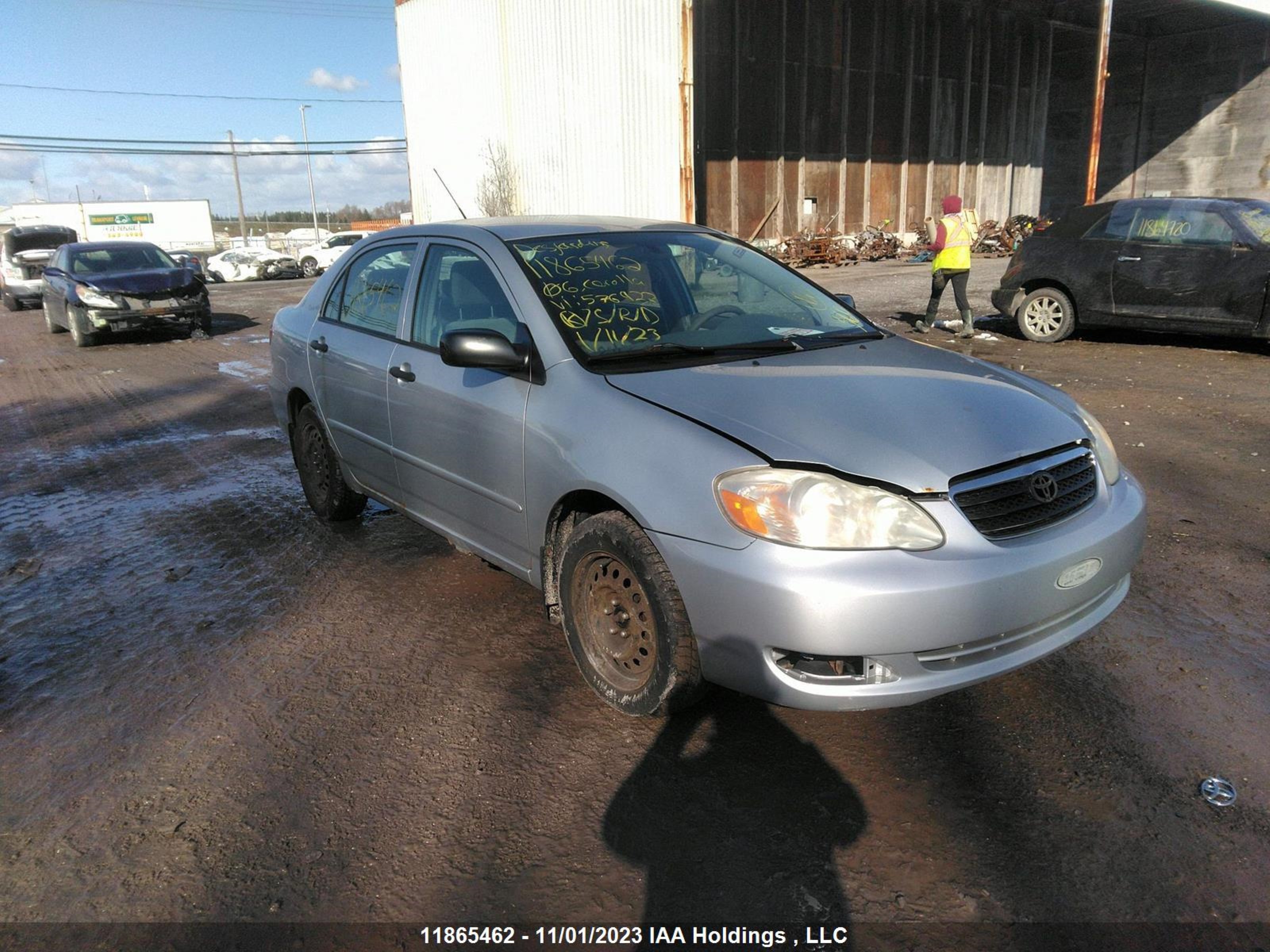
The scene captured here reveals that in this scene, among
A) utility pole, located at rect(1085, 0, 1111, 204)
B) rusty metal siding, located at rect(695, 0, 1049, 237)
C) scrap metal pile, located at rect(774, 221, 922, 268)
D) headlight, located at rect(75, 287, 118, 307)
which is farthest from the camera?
scrap metal pile, located at rect(774, 221, 922, 268)

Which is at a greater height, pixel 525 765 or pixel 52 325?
pixel 52 325

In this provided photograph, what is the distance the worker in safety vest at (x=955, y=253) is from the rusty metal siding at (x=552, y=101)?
992cm

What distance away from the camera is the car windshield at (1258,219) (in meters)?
8.99

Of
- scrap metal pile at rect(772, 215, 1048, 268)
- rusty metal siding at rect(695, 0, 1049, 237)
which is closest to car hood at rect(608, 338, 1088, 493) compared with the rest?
scrap metal pile at rect(772, 215, 1048, 268)

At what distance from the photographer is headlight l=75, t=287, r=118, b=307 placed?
1395cm

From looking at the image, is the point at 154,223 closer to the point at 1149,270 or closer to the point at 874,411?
the point at 1149,270

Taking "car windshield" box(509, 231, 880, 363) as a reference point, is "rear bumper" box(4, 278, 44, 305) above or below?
below

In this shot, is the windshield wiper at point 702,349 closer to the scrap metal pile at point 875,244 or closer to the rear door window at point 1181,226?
the rear door window at point 1181,226

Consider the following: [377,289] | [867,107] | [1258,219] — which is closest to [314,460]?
[377,289]

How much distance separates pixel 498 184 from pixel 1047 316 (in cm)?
1762

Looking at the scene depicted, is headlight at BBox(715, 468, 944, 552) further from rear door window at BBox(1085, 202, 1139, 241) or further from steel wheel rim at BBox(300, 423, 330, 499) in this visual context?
rear door window at BBox(1085, 202, 1139, 241)

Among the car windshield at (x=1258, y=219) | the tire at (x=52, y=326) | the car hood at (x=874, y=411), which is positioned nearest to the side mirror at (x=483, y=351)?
the car hood at (x=874, y=411)

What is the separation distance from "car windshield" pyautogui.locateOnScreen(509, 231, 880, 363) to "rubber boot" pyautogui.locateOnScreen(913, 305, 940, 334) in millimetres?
8075

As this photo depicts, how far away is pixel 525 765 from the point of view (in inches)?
115
